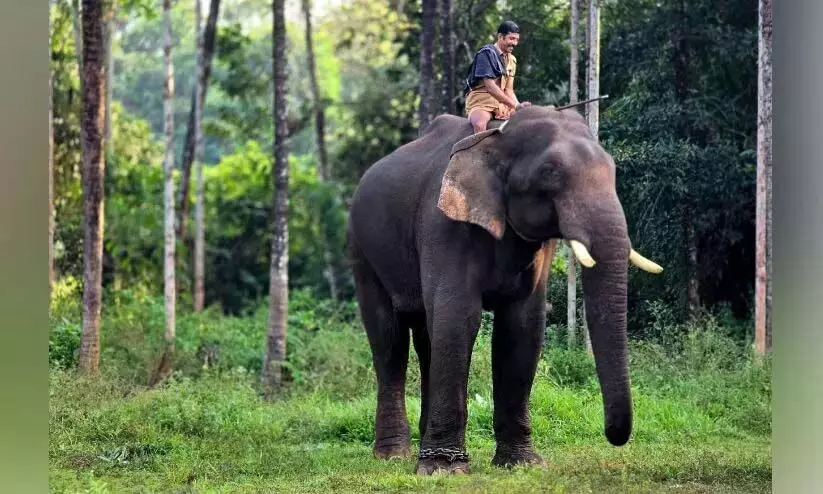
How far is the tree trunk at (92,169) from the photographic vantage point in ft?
37.4

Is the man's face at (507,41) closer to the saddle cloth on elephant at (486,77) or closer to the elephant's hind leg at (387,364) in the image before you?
the saddle cloth on elephant at (486,77)

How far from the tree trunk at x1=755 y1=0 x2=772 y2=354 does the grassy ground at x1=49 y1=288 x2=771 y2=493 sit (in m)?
0.39

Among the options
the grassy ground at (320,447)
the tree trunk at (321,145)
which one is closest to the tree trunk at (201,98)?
the tree trunk at (321,145)

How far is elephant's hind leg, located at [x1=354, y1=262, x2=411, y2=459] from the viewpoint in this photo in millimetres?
8148

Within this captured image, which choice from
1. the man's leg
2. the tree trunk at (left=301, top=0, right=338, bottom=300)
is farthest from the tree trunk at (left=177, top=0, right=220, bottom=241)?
the man's leg

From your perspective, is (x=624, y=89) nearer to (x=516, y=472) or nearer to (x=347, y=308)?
(x=516, y=472)

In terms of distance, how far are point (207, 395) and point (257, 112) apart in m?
13.0

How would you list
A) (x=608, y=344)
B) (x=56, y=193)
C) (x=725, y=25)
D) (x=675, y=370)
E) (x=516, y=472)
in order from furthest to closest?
1. (x=56, y=193)
2. (x=725, y=25)
3. (x=675, y=370)
4. (x=516, y=472)
5. (x=608, y=344)

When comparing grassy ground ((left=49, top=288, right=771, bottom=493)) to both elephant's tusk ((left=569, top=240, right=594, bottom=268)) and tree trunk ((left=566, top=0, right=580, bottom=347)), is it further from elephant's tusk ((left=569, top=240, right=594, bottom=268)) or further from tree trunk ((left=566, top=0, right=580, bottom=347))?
elephant's tusk ((left=569, top=240, right=594, bottom=268))

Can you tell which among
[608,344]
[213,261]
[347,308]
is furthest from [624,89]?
[213,261]

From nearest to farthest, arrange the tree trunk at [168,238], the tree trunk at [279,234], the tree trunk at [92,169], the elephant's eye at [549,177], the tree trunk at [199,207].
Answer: the elephant's eye at [549,177], the tree trunk at [92,169], the tree trunk at [168,238], the tree trunk at [279,234], the tree trunk at [199,207]

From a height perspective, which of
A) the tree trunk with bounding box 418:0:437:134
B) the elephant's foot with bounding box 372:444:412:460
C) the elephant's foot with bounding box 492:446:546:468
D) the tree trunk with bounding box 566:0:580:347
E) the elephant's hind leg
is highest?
the tree trunk with bounding box 418:0:437:134

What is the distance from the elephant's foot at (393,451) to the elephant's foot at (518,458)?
856 millimetres

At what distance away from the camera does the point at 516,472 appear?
7086mm
